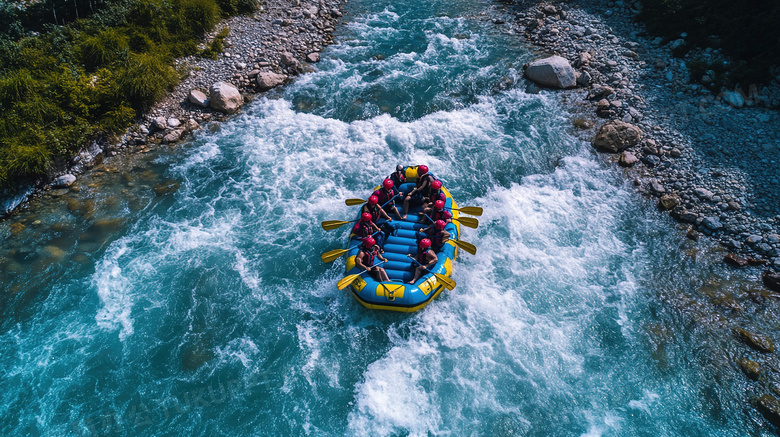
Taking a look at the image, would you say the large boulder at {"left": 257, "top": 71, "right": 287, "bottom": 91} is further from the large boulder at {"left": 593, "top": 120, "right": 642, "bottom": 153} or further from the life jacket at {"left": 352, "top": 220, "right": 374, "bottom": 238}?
the large boulder at {"left": 593, "top": 120, "right": 642, "bottom": 153}

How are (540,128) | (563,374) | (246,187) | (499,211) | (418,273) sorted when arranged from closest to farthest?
(563,374) < (418,273) < (499,211) < (246,187) < (540,128)

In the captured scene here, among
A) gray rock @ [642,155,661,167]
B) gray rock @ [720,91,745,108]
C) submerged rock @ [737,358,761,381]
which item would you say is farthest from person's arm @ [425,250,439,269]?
gray rock @ [720,91,745,108]

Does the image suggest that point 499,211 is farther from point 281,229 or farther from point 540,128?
point 281,229

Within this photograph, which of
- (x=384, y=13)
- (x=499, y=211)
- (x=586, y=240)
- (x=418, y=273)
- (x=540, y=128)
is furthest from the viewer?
(x=384, y=13)

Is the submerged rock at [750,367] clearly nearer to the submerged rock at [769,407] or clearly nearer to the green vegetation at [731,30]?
the submerged rock at [769,407]

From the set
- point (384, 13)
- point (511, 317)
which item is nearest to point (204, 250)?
point (511, 317)

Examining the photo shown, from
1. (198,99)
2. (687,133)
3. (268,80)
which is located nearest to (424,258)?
(687,133)

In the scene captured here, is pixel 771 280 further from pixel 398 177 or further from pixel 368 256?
pixel 368 256
